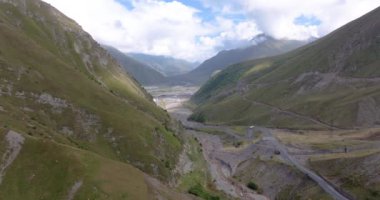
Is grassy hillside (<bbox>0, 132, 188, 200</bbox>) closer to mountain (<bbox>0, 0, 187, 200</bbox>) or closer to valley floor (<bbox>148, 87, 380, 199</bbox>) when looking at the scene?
mountain (<bbox>0, 0, 187, 200</bbox>)

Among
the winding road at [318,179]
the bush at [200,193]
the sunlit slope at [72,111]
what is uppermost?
the sunlit slope at [72,111]

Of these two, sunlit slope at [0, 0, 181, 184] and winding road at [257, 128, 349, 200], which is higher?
sunlit slope at [0, 0, 181, 184]

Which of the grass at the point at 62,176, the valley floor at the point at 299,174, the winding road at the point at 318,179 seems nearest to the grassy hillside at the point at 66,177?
the grass at the point at 62,176

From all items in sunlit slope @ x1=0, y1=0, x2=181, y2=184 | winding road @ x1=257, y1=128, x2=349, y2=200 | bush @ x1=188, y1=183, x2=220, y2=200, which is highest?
sunlit slope @ x1=0, y1=0, x2=181, y2=184

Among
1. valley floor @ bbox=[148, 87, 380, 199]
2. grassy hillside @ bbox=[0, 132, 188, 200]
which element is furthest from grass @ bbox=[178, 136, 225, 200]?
grassy hillside @ bbox=[0, 132, 188, 200]

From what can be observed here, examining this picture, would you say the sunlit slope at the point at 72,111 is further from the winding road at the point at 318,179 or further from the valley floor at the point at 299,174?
the winding road at the point at 318,179

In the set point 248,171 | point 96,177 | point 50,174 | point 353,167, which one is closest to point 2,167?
point 50,174

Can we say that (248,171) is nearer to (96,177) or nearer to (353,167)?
(353,167)

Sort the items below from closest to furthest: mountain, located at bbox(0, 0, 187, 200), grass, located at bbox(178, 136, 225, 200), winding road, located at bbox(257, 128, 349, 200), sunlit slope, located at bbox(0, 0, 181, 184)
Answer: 1. mountain, located at bbox(0, 0, 187, 200)
2. sunlit slope, located at bbox(0, 0, 181, 184)
3. winding road, located at bbox(257, 128, 349, 200)
4. grass, located at bbox(178, 136, 225, 200)

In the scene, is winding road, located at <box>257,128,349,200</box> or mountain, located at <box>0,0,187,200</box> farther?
winding road, located at <box>257,128,349,200</box>
